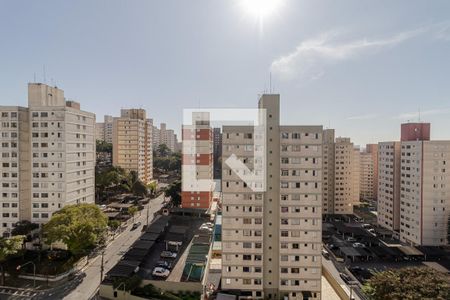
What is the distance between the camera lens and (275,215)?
3350 cm

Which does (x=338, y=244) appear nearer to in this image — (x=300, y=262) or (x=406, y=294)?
(x=300, y=262)

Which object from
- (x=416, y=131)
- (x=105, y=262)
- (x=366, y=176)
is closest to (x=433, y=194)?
(x=416, y=131)

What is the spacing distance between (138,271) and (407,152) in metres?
54.9

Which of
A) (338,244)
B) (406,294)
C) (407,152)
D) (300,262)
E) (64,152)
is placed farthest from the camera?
(407,152)

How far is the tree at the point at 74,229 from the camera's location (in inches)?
1449

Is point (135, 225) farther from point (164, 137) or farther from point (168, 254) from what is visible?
point (164, 137)

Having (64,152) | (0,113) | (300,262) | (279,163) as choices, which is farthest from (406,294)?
(0,113)

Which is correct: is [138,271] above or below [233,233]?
below

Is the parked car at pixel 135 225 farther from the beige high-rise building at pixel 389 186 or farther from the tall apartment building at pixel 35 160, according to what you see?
the beige high-rise building at pixel 389 186

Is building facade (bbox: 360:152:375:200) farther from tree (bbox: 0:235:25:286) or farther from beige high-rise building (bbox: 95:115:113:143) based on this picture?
beige high-rise building (bbox: 95:115:113:143)

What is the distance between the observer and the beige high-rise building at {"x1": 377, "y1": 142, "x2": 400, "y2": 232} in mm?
60812

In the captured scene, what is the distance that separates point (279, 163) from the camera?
33375 millimetres

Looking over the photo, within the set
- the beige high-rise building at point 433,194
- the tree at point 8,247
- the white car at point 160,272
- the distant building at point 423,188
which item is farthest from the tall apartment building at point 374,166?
the tree at point 8,247

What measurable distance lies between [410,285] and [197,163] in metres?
45.6
